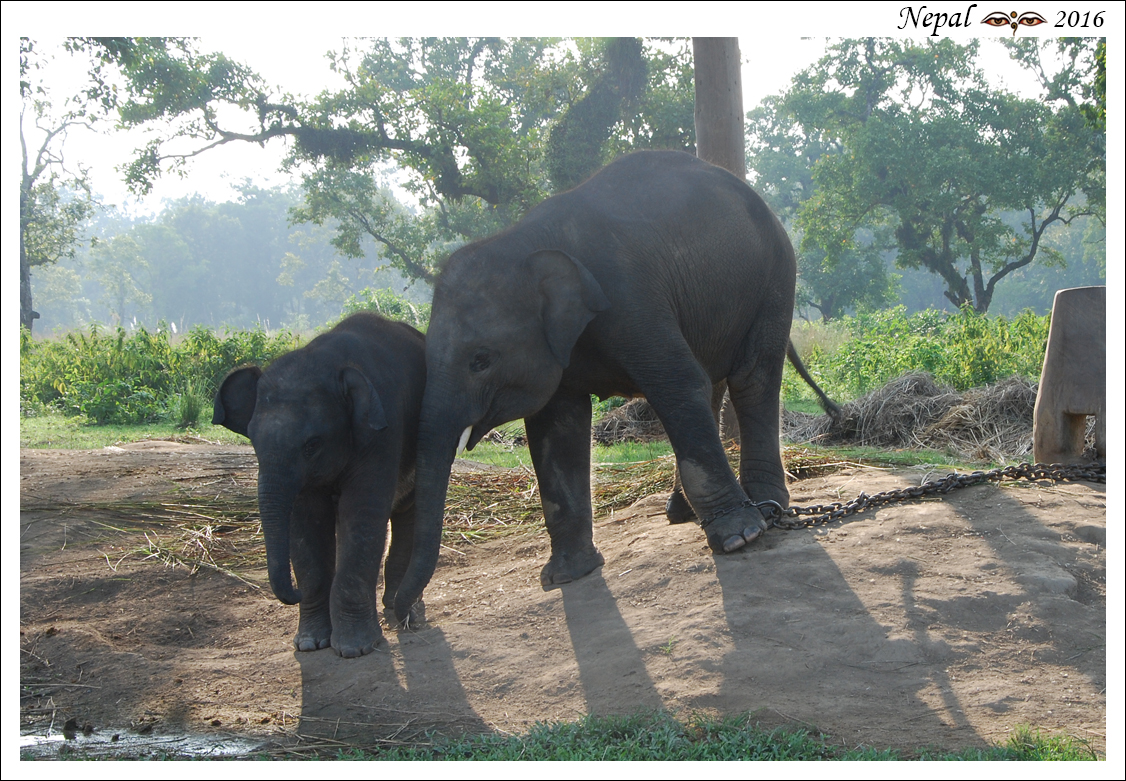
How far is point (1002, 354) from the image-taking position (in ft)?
37.6

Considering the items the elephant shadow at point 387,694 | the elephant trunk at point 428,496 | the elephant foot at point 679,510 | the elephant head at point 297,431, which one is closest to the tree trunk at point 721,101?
the elephant foot at point 679,510

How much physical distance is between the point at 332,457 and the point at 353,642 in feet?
3.02

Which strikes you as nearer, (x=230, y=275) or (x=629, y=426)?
(x=629, y=426)

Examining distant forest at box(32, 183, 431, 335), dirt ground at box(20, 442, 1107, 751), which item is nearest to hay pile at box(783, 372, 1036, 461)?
dirt ground at box(20, 442, 1107, 751)

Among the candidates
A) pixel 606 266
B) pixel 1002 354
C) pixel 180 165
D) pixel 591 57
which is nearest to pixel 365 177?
pixel 180 165

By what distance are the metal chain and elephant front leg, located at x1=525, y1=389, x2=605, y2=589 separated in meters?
1.09

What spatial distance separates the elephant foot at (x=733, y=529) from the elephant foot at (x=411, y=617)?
5.32 ft

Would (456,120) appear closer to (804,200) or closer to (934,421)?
(934,421)

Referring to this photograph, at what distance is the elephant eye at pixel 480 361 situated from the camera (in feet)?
14.9

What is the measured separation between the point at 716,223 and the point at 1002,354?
25.1 ft

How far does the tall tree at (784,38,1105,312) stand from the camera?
28906 millimetres

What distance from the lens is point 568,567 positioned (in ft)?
17.0

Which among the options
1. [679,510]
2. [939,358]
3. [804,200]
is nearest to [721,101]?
[679,510]

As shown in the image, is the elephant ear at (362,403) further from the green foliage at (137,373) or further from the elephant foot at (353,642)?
the green foliage at (137,373)
